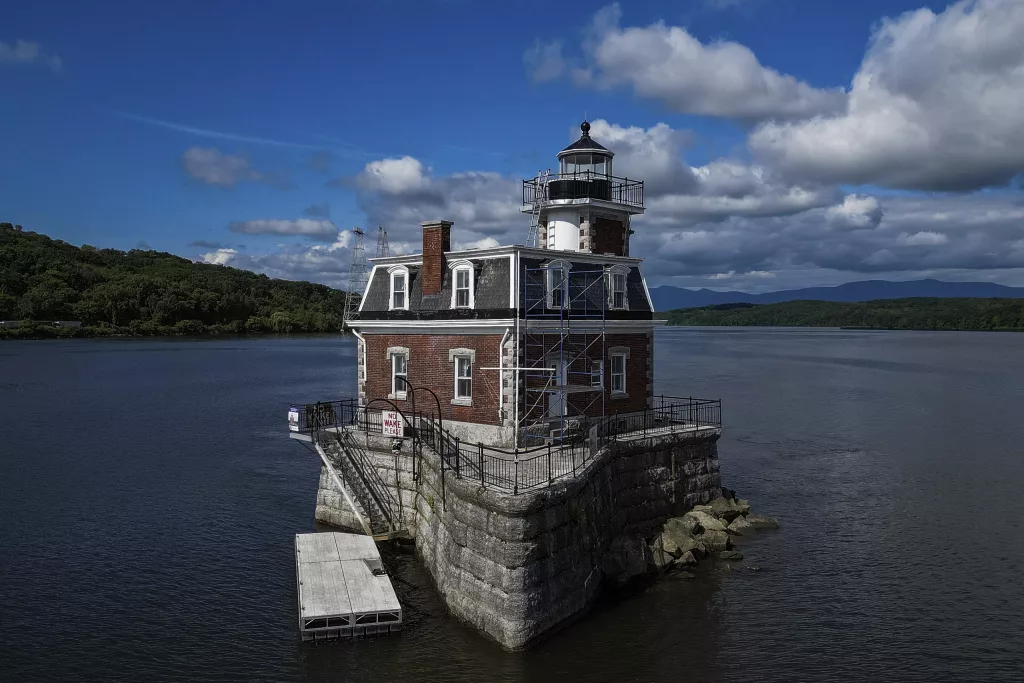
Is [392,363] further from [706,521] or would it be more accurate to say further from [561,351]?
[706,521]

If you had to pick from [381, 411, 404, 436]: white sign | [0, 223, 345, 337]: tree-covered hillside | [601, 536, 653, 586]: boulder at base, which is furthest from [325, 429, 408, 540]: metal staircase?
[0, 223, 345, 337]: tree-covered hillside

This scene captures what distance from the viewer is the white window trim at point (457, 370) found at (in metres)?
26.8

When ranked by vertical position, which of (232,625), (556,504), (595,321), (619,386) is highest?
(595,321)

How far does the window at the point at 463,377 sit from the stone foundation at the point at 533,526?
290cm

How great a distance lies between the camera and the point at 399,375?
96.0ft

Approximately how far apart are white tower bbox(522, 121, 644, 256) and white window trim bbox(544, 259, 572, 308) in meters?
3.77


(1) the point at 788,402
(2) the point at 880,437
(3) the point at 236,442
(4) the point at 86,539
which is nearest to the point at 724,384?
(1) the point at 788,402

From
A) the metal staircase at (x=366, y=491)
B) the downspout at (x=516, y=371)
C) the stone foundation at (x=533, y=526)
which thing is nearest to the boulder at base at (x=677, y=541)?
the stone foundation at (x=533, y=526)

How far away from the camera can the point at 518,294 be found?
84.1 ft

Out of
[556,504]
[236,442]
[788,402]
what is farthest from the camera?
[788,402]

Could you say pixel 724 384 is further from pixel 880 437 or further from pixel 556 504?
pixel 556 504

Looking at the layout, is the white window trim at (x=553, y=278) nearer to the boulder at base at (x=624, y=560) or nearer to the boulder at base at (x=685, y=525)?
the boulder at base at (x=624, y=560)

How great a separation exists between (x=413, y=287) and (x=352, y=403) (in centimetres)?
628

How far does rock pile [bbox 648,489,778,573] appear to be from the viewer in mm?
25445
